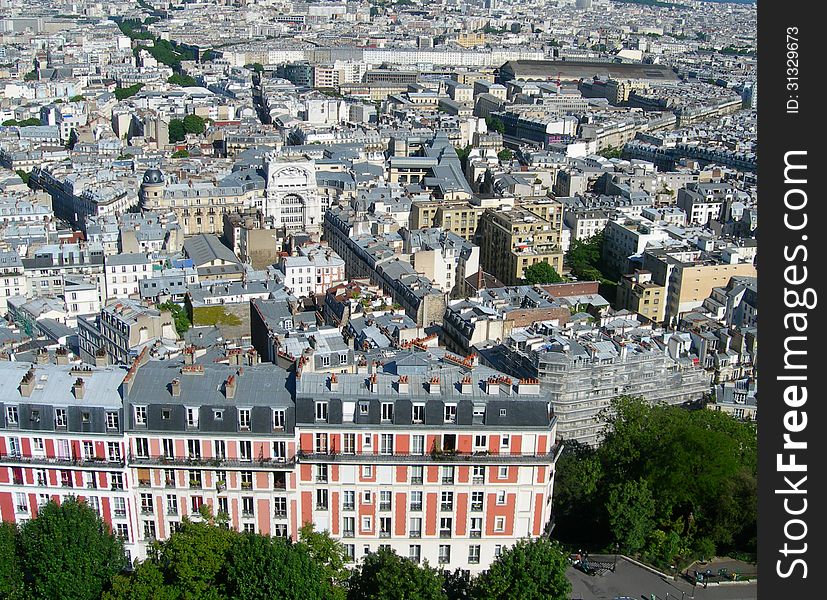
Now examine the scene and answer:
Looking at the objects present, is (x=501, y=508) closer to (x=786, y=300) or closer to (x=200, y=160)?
(x=786, y=300)

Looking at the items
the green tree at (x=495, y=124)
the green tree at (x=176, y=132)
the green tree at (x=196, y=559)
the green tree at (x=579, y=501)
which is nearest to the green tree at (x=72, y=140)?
the green tree at (x=176, y=132)

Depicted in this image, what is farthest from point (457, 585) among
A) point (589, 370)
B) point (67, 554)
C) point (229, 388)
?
point (589, 370)

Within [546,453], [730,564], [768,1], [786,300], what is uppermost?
[768,1]

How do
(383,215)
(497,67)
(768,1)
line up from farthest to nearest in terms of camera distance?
(497,67)
(383,215)
(768,1)

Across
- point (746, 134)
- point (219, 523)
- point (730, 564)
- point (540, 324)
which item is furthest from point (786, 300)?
point (746, 134)

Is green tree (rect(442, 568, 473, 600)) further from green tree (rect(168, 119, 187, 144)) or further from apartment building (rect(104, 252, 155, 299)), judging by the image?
green tree (rect(168, 119, 187, 144))

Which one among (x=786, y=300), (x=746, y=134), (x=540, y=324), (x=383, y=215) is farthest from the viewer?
(x=746, y=134)

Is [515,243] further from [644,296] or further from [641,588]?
[641,588]

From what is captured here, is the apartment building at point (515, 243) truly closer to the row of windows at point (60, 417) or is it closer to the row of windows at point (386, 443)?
the row of windows at point (386, 443)
